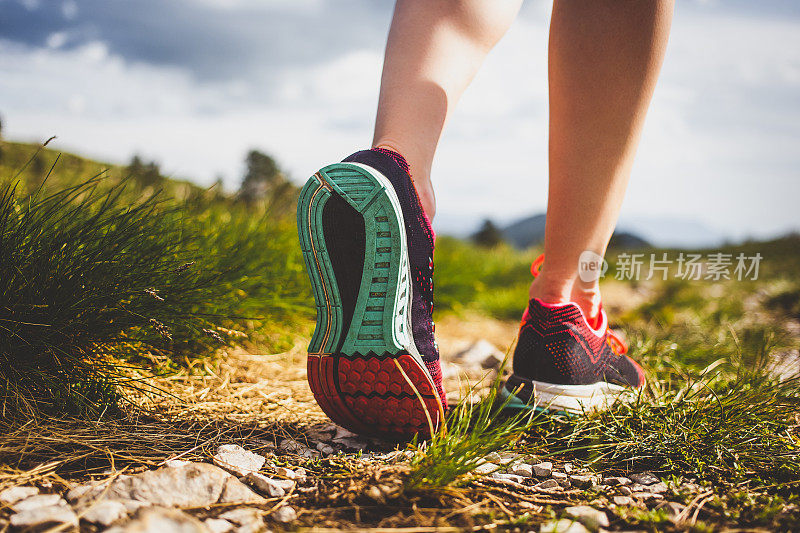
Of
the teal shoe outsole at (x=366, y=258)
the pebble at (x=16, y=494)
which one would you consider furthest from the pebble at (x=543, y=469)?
the pebble at (x=16, y=494)

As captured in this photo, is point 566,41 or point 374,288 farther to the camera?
point 566,41

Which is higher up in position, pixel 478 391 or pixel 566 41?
pixel 566 41

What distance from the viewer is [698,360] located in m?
2.04

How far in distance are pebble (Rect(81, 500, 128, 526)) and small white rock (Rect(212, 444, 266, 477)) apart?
229 mm

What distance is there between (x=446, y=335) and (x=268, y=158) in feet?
5.67

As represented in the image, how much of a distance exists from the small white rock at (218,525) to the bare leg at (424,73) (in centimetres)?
84

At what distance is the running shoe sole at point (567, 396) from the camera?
4.49 feet

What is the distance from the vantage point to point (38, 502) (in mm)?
861

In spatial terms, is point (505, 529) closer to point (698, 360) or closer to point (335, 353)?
point (335, 353)

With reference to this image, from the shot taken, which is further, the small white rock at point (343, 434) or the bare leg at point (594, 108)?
the small white rock at point (343, 434)

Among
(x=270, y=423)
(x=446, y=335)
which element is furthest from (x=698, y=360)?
(x=270, y=423)

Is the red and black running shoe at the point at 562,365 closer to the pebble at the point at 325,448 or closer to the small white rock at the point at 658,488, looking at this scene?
the small white rock at the point at 658,488

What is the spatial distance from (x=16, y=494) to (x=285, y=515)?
0.47m

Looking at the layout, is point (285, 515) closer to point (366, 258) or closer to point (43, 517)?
point (43, 517)
